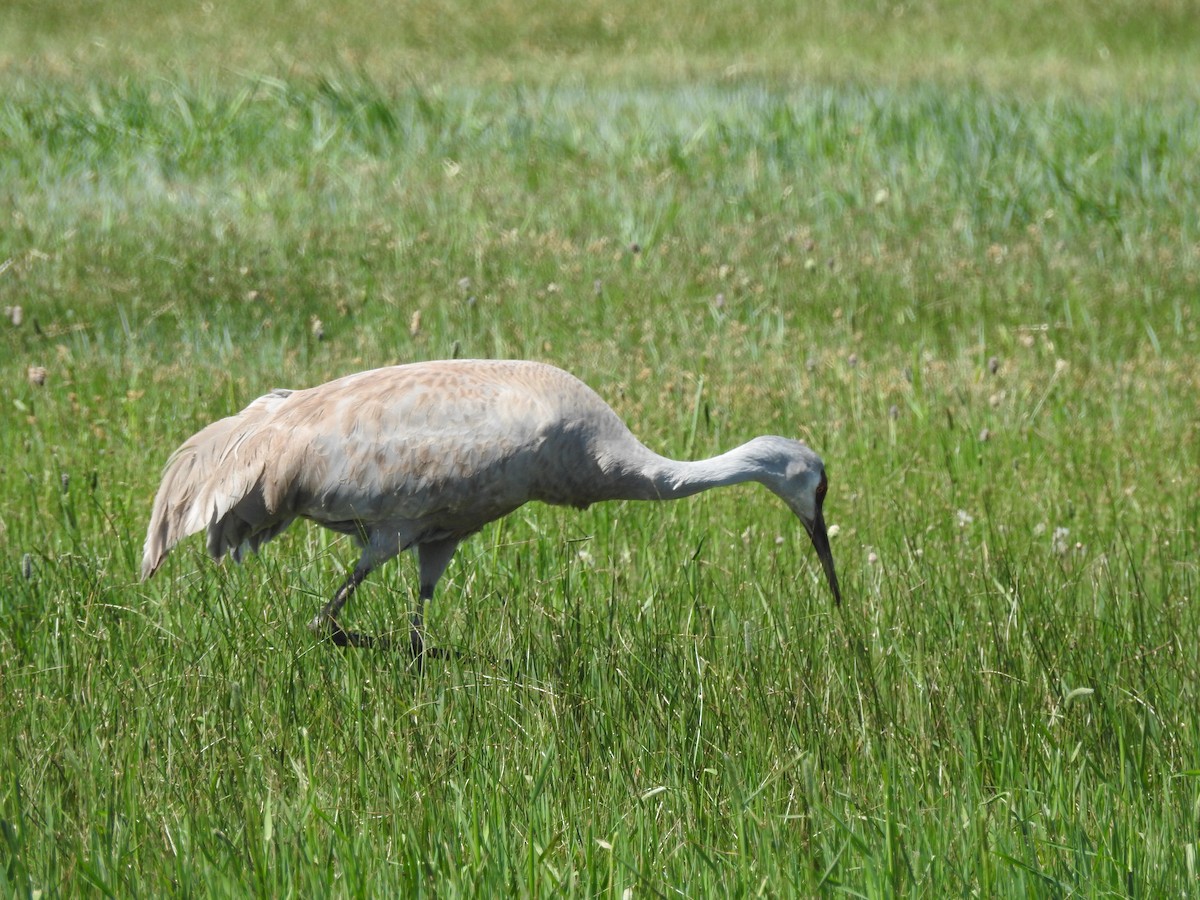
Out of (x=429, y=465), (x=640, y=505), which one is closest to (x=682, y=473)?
(x=429, y=465)

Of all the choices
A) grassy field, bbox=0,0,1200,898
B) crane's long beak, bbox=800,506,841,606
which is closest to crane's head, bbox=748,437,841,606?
crane's long beak, bbox=800,506,841,606

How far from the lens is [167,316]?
7.39m

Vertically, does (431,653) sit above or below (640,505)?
above

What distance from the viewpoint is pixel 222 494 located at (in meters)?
4.40

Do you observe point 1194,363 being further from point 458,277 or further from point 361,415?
point 361,415

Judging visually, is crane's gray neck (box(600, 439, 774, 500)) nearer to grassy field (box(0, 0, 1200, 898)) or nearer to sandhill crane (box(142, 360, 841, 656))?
sandhill crane (box(142, 360, 841, 656))

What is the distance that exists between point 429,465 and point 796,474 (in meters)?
1.07

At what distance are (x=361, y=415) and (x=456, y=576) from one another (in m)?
0.62

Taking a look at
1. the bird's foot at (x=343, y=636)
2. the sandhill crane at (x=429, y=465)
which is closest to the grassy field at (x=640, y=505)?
the bird's foot at (x=343, y=636)

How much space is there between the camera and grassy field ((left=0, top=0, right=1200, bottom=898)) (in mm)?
2895

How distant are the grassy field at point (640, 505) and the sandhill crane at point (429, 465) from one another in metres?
0.18

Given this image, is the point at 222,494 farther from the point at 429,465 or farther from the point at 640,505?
the point at 640,505

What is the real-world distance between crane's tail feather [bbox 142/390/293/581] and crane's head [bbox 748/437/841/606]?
142 centimetres

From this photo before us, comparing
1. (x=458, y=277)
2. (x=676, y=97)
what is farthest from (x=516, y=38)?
(x=458, y=277)
